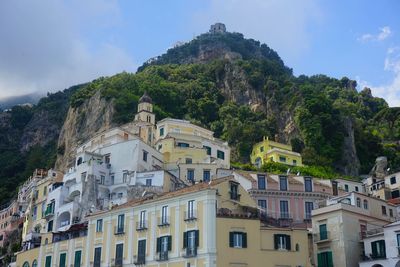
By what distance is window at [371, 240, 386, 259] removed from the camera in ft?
145

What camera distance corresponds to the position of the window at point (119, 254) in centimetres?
4494

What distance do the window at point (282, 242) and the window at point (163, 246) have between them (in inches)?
317

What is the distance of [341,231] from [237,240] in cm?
1051

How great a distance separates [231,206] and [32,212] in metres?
41.0

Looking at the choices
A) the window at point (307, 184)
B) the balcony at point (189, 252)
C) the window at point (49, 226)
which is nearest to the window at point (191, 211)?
the balcony at point (189, 252)

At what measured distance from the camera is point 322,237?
47.6 meters

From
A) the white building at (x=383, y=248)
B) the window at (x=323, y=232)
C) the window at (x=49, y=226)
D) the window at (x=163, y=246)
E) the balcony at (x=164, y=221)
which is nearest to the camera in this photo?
the window at (x=163, y=246)

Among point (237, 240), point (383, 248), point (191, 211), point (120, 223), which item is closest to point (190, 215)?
point (191, 211)

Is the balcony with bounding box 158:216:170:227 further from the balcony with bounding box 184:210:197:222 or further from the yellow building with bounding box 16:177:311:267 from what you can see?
the balcony with bounding box 184:210:197:222

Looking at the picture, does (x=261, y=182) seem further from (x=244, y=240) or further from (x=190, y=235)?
(x=190, y=235)

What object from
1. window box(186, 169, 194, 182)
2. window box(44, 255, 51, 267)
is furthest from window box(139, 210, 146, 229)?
window box(186, 169, 194, 182)

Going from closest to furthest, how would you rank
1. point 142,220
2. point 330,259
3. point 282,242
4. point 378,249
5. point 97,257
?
point 282,242 < point 378,249 < point 142,220 < point 330,259 < point 97,257

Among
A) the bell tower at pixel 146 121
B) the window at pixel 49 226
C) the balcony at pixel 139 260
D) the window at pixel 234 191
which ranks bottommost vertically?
the balcony at pixel 139 260

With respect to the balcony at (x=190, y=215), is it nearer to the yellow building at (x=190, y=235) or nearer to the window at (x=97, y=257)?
the yellow building at (x=190, y=235)
